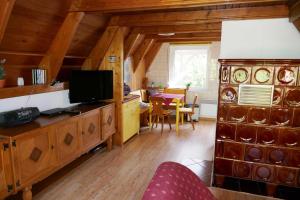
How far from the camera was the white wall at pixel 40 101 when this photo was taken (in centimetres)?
268

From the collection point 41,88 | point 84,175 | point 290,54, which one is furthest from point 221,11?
point 84,175

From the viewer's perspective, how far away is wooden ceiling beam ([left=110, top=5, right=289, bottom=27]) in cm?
280

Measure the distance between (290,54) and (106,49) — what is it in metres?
2.84

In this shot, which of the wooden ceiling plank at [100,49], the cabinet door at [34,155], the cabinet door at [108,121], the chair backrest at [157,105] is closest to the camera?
the cabinet door at [34,155]

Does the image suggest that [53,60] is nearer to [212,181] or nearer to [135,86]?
[212,181]

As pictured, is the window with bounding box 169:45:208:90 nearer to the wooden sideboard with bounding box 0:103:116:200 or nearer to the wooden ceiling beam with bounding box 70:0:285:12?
the wooden sideboard with bounding box 0:103:116:200

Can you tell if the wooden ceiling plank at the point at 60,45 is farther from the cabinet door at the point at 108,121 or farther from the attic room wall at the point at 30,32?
the cabinet door at the point at 108,121

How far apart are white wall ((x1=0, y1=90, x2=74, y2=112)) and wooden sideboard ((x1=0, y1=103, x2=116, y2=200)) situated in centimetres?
33

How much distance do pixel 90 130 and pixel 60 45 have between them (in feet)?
4.24

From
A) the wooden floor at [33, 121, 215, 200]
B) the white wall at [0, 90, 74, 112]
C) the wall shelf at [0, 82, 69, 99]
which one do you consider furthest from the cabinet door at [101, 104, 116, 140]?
the wall shelf at [0, 82, 69, 99]

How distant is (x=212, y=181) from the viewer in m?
2.96

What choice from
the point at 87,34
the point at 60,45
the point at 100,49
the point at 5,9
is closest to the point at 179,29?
the point at 100,49

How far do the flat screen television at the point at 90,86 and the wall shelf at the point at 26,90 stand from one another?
0.23 metres

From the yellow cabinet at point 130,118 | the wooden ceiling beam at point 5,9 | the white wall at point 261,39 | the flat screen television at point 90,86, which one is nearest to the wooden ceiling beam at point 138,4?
the white wall at point 261,39
